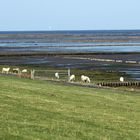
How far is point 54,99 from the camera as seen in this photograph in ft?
73.8

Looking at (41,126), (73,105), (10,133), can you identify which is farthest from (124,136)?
(73,105)

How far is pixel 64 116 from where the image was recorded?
17344 mm

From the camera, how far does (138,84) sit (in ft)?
153

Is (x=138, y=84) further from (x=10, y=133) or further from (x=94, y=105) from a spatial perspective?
(x=10, y=133)

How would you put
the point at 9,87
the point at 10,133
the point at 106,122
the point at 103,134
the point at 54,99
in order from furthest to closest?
1. the point at 9,87
2. the point at 54,99
3. the point at 106,122
4. the point at 103,134
5. the point at 10,133

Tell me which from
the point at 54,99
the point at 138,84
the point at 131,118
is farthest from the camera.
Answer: the point at 138,84

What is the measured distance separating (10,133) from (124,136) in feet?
10.9

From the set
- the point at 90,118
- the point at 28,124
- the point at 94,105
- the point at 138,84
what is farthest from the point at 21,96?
the point at 138,84

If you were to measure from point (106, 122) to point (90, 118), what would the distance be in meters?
0.70

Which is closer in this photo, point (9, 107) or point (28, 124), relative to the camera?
point (28, 124)

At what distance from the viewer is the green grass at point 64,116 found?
1391cm

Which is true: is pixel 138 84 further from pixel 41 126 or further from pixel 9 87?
pixel 41 126

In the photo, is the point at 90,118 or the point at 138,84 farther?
Answer: the point at 138,84

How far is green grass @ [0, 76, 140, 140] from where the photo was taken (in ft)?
45.6
